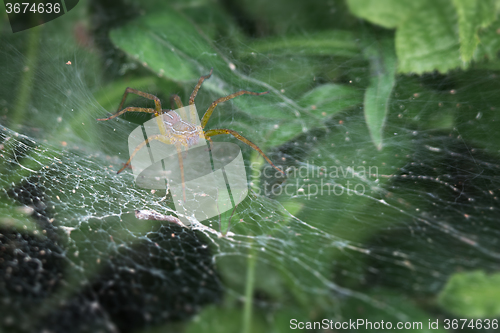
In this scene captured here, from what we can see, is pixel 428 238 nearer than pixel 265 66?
Yes

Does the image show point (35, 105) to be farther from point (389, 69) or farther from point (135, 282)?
point (389, 69)

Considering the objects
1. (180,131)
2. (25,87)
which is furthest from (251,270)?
(25,87)

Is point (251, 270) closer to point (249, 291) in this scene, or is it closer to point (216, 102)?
point (249, 291)

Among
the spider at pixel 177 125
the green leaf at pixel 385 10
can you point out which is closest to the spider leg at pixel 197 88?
the spider at pixel 177 125

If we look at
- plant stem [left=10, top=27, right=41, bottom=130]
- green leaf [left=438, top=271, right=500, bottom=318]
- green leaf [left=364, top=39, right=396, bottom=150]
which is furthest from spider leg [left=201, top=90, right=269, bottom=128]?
green leaf [left=438, top=271, right=500, bottom=318]

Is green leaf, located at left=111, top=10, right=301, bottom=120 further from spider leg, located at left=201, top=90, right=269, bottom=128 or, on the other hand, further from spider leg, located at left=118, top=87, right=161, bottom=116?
spider leg, located at left=118, top=87, right=161, bottom=116

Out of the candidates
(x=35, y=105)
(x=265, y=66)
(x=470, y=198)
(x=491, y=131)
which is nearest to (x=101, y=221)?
(x=35, y=105)
